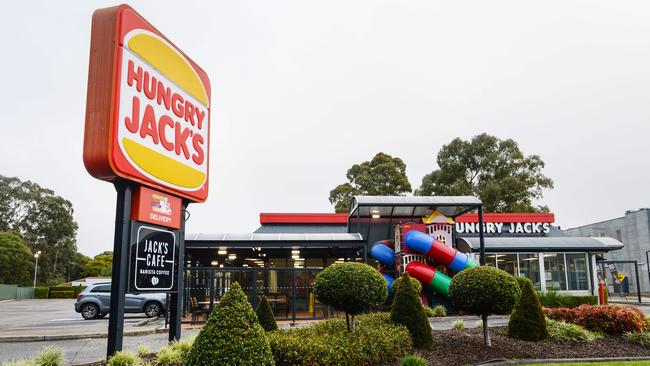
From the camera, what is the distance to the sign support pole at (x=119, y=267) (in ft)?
22.9

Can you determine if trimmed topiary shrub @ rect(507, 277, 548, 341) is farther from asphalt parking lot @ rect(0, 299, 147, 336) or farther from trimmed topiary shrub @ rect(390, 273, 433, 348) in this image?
asphalt parking lot @ rect(0, 299, 147, 336)

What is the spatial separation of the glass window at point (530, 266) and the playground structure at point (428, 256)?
482 centimetres

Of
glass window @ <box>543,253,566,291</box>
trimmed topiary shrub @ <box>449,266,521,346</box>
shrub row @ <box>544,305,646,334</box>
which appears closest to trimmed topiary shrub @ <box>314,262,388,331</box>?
trimmed topiary shrub @ <box>449,266,521,346</box>

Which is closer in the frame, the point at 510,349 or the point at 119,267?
the point at 119,267

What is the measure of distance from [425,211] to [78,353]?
1634 cm

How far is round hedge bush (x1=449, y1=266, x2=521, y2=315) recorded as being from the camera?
995cm

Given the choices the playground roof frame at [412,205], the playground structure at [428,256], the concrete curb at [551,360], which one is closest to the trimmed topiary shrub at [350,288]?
the concrete curb at [551,360]

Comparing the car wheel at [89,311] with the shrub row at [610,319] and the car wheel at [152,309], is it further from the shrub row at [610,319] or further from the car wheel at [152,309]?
the shrub row at [610,319]

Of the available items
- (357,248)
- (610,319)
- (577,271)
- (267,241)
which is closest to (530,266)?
(577,271)

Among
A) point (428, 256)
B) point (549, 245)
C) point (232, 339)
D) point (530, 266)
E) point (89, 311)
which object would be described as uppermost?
point (549, 245)

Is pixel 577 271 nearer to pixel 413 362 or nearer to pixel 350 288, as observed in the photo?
pixel 350 288

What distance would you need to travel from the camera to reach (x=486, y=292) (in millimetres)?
9953

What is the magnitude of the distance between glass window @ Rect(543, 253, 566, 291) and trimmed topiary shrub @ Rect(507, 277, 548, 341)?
14.1 meters

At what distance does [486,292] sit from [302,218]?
19809 mm
